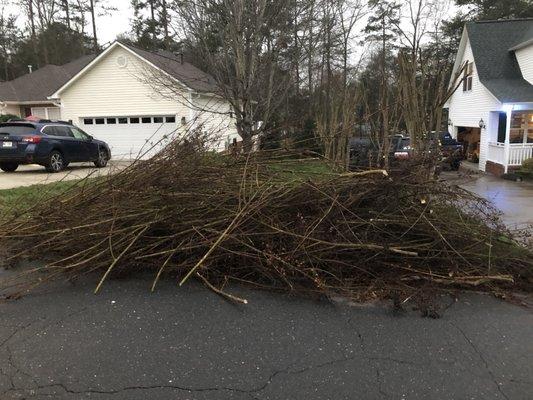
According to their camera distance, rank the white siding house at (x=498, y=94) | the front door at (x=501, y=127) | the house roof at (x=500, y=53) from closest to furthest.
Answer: the white siding house at (x=498, y=94) < the house roof at (x=500, y=53) < the front door at (x=501, y=127)

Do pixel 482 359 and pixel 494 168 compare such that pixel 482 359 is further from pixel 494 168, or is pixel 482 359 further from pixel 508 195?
pixel 494 168

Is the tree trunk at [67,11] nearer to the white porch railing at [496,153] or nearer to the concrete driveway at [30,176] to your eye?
the concrete driveway at [30,176]

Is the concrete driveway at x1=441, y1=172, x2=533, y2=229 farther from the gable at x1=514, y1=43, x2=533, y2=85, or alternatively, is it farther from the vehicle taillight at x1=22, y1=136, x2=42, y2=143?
the vehicle taillight at x1=22, y1=136, x2=42, y2=143

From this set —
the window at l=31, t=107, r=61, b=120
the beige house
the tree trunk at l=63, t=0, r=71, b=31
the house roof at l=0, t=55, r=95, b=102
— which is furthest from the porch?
the tree trunk at l=63, t=0, r=71, b=31

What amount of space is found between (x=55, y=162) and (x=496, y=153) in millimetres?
18001

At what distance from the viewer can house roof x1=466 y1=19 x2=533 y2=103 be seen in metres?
21.5

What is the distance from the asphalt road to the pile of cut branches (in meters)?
0.29

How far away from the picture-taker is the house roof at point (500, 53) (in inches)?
848

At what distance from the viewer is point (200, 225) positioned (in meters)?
4.61

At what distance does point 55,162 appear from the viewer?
52.6 feet

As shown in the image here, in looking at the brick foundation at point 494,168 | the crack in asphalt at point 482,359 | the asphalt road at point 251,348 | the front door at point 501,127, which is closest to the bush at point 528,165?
the brick foundation at point 494,168

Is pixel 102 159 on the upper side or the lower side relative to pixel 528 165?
upper

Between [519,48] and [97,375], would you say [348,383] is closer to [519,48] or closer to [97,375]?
[97,375]

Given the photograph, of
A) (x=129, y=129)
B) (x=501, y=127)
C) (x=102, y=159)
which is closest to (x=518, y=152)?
(x=501, y=127)
